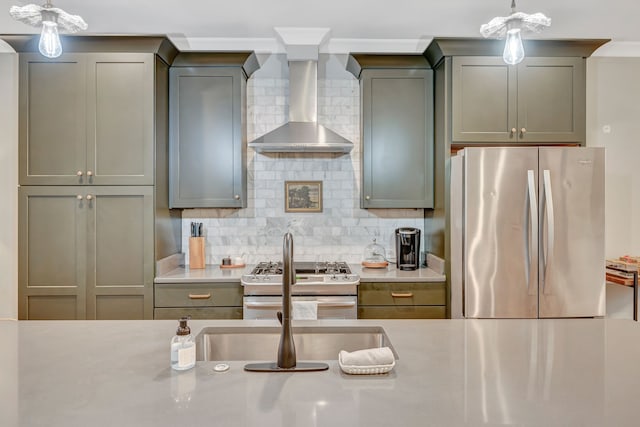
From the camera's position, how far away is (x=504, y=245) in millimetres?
2760

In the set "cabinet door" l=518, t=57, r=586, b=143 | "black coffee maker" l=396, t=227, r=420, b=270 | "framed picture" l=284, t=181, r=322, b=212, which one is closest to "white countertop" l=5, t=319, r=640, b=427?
"black coffee maker" l=396, t=227, r=420, b=270

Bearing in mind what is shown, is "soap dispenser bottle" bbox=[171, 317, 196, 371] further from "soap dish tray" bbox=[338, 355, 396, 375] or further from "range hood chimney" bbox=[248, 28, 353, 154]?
"range hood chimney" bbox=[248, 28, 353, 154]

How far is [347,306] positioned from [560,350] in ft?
5.55

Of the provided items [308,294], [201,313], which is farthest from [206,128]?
[308,294]

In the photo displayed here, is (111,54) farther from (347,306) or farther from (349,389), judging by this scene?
(349,389)

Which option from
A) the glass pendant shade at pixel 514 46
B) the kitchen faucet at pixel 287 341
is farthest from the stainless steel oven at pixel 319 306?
the glass pendant shade at pixel 514 46

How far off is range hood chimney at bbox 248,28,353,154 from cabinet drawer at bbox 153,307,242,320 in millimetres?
1206

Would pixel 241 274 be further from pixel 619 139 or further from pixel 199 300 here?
pixel 619 139

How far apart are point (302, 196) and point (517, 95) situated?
1.82 meters

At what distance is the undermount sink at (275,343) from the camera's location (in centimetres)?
161

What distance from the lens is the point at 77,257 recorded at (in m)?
2.96

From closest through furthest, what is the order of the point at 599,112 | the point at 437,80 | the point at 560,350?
the point at 560,350
the point at 437,80
the point at 599,112

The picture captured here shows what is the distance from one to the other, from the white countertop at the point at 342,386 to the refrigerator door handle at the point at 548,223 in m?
1.25

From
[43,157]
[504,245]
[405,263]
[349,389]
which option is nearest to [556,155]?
[504,245]
